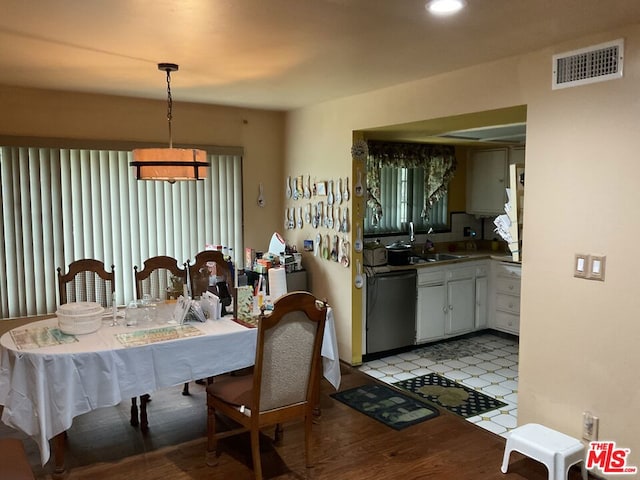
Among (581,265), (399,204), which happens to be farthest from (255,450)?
(399,204)

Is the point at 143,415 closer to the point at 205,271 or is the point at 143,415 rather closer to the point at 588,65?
the point at 205,271

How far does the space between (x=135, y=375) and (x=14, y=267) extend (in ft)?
6.86

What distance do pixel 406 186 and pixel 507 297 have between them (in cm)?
165

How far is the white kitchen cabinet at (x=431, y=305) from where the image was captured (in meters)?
5.21

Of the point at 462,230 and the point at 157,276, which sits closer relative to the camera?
the point at 157,276

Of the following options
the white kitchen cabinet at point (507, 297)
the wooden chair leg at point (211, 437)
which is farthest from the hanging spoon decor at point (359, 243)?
the wooden chair leg at point (211, 437)

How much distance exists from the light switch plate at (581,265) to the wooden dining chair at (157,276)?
2.67 meters

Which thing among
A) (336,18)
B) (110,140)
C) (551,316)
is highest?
(336,18)

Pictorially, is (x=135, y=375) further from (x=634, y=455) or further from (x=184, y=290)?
(x=634, y=455)

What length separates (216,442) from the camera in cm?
323

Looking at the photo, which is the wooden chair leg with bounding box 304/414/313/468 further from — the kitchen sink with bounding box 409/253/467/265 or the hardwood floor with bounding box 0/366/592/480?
the kitchen sink with bounding box 409/253/467/265

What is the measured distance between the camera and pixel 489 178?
6.19m

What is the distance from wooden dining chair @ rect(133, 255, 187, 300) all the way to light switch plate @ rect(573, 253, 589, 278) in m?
2.67

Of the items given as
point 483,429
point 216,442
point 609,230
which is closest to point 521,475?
point 483,429
